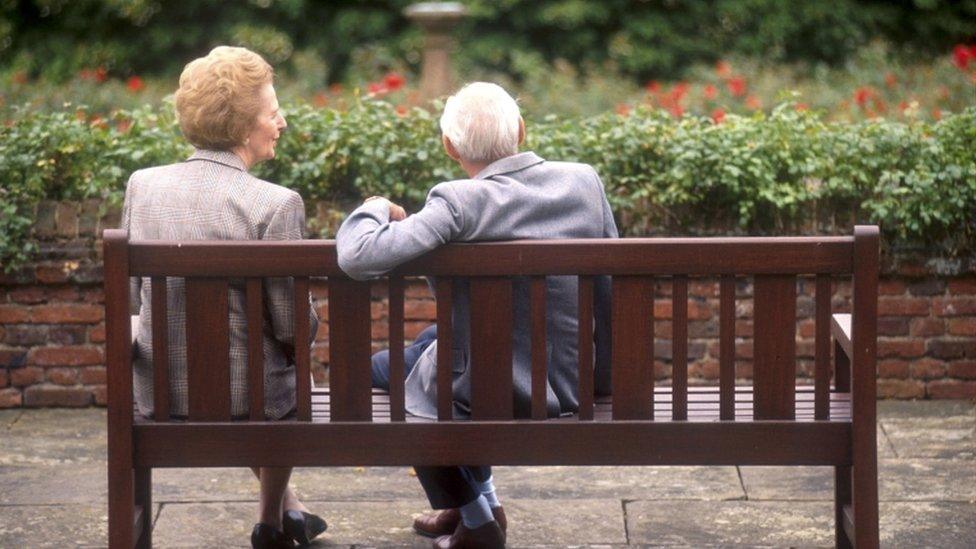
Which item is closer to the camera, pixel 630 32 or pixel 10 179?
pixel 10 179

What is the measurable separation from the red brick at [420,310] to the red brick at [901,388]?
5.69ft

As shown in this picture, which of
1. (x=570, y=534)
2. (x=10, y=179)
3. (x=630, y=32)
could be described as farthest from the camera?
(x=630, y=32)

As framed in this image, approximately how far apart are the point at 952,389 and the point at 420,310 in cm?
206

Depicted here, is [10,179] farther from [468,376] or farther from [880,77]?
[880,77]

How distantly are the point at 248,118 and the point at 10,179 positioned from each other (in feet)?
7.53

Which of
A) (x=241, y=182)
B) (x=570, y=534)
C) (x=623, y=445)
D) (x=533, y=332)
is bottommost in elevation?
(x=570, y=534)

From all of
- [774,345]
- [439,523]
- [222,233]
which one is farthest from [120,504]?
[774,345]

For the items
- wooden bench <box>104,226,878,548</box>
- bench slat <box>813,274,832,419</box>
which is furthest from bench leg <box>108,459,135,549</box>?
bench slat <box>813,274,832,419</box>

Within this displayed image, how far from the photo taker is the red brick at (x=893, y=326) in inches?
226

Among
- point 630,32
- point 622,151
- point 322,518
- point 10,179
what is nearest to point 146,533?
point 322,518

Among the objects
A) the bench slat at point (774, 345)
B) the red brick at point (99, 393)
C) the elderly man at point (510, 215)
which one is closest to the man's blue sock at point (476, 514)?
the elderly man at point (510, 215)

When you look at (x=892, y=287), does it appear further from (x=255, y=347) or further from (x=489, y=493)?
(x=255, y=347)

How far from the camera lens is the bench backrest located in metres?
3.22

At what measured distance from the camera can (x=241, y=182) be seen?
139 inches
